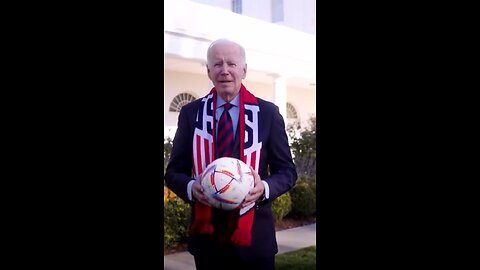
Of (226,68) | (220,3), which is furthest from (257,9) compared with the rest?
(226,68)

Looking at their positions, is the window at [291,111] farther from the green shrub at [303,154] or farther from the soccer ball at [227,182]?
the soccer ball at [227,182]

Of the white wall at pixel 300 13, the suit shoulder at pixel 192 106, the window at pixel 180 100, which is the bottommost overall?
the suit shoulder at pixel 192 106

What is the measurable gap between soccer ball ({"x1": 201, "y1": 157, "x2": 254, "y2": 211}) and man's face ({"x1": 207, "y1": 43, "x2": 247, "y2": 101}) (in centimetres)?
37

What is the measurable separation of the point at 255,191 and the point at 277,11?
6.44 feet

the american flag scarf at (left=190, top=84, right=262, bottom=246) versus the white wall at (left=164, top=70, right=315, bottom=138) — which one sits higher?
the white wall at (left=164, top=70, right=315, bottom=138)

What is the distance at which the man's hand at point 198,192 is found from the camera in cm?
231

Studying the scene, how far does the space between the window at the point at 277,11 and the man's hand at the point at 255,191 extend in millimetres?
1587

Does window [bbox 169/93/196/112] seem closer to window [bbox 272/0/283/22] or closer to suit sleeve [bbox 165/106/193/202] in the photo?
suit sleeve [bbox 165/106/193/202]

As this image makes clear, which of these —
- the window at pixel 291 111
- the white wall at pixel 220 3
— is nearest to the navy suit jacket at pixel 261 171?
the white wall at pixel 220 3

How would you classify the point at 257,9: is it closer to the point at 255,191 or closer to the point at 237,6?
the point at 237,6

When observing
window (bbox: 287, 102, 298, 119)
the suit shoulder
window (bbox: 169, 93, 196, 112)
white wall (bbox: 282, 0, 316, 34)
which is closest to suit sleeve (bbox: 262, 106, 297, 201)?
the suit shoulder

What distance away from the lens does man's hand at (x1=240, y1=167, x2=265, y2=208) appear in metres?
2.29

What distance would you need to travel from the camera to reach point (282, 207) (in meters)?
4.20
